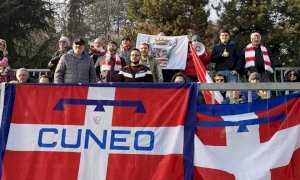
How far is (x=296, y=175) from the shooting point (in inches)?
193

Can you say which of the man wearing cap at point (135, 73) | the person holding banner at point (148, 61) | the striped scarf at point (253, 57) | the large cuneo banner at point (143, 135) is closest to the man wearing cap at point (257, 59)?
the striped scarf at point (253, 57)

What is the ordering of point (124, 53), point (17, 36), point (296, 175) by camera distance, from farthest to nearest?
1. point (17, 36)
2. point (124, 53)
3. point (296, 175)

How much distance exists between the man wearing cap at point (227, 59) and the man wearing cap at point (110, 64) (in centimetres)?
188

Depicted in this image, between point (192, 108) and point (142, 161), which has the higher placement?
point (192, 108)

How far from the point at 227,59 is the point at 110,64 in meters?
2.25

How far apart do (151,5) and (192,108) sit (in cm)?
1914

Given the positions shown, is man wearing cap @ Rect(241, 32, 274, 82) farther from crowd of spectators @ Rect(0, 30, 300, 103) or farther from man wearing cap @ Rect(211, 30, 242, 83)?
man wearing cap @ Rect(211, 30, 242, 83)

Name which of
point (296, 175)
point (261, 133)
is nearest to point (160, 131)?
point (261, 133)

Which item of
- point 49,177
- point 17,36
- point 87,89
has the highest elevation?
point 17,36

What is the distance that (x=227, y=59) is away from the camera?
29.6ft

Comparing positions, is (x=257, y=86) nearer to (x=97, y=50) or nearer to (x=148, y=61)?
(x=148, y=61)

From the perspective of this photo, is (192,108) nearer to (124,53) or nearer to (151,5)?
(124,53)

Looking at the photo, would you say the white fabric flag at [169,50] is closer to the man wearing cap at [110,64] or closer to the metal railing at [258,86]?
the man wearing cap at [110,64]

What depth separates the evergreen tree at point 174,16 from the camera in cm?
2322
